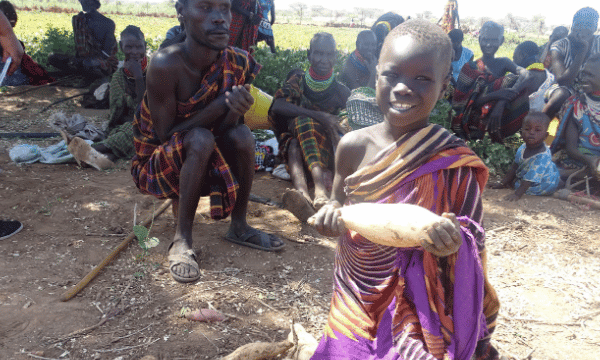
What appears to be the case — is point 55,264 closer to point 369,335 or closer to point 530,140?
point 369,335

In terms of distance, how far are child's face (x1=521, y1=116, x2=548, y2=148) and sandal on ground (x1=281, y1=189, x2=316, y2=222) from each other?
222 cm

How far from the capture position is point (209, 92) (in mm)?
2869

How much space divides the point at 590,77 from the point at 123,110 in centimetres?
483

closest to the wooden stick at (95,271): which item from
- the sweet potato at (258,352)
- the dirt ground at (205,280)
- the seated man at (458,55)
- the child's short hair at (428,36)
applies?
the dirt ground at (205,280)

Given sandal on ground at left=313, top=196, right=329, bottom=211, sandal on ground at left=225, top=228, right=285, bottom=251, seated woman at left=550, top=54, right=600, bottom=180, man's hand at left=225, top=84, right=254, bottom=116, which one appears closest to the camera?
man's hand at left=225, top=84, right=254, bottom=116

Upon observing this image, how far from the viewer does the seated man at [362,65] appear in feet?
17.1

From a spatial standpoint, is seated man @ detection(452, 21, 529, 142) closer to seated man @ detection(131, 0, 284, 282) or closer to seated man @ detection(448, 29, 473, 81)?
seated man @ detection(448, 29, 473, 81)

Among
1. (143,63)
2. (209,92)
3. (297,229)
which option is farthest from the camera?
(143,63)

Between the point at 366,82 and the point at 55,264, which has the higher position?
the point at 366,82

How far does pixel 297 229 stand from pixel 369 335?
6.15 ft

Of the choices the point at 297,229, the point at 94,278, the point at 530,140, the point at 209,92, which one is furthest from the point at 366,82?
the point at 94,278

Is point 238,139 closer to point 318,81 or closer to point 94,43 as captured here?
point 318,81

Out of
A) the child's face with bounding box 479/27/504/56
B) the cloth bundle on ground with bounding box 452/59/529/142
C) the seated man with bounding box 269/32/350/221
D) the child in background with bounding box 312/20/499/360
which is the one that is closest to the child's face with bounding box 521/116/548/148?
the cloth bundle on ground with bounding box 452/59/529/142

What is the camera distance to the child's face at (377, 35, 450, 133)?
1.57m
